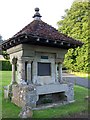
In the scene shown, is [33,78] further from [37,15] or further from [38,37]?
[37,15]

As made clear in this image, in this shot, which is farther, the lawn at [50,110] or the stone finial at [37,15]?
the stone finial at [37,15]

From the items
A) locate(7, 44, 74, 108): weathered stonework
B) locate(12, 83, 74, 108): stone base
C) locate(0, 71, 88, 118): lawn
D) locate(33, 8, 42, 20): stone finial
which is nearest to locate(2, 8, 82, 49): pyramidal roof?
locate(33, 8, 42, 20): stone finial

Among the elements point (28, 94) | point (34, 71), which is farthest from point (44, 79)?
point (28, 94)

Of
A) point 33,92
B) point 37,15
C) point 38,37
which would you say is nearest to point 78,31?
point 37,15

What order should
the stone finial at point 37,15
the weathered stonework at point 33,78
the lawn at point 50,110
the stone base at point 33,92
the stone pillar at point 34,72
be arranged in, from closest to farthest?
the lawn at point 50,110 < the stone base at point 33,92 < the weathered stonework at point 33,78 < the stone pillar at point 34,72 < the stone finial at point 37,15

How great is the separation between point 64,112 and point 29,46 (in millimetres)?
3097

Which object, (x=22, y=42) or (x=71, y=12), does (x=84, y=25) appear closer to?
(x=71, y=12)

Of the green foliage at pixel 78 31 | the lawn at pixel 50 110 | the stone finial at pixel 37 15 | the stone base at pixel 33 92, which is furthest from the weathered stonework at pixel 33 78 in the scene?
the green foliage at pixel 78 31

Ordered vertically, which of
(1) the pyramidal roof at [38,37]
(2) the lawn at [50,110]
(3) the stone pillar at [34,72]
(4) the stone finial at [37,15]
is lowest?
(2) the lawn at [50,110]

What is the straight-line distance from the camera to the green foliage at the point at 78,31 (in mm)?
31953

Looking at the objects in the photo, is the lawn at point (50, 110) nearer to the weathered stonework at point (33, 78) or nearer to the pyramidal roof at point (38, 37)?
the weathered stonework at point (33, 78)

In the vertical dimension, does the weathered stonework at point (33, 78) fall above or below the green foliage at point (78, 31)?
below

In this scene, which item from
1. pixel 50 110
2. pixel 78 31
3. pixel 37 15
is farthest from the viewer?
pixel 78 31

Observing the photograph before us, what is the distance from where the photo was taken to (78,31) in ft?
110
